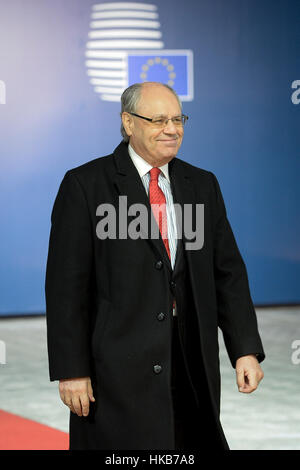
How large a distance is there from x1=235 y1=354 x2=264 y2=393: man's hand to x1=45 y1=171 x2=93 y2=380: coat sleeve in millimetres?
439

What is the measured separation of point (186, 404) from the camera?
2.19 metres

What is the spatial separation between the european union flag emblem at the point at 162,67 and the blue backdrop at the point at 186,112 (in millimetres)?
51

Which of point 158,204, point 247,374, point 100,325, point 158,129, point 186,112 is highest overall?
point 158,129

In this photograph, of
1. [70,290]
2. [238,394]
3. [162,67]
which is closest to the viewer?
[70,290]

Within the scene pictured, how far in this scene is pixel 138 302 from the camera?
208 centimetres

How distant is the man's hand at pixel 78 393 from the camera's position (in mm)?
2059

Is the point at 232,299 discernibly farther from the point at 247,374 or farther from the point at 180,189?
the point at 180,189

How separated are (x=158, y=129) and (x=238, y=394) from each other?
2989 millimetres

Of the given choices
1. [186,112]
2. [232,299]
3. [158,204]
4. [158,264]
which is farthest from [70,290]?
[186,112]

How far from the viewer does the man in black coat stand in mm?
2070

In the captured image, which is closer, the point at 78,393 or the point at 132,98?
the point at 78,393

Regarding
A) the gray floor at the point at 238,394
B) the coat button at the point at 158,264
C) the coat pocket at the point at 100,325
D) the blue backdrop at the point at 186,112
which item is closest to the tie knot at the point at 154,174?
the coat button at the point at 158,264

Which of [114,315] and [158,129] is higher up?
[158,129]

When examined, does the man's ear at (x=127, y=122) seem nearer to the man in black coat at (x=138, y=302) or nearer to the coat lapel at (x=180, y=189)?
the man in black coat at (x=138, y=302)
